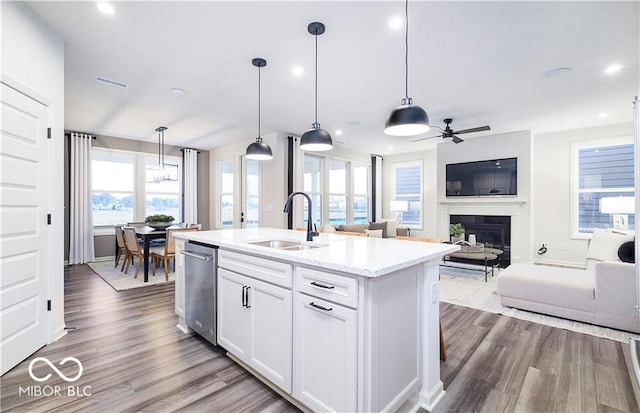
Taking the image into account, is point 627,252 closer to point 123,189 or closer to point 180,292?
point 180,292

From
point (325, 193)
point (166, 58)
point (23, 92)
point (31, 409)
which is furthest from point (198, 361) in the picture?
point (325, 193)

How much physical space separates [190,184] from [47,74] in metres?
5.15

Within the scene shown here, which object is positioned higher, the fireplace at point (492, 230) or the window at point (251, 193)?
the window at point (251, 193)

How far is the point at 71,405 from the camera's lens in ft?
5.93

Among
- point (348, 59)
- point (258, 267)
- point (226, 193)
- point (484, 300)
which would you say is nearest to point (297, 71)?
point (348, 59)

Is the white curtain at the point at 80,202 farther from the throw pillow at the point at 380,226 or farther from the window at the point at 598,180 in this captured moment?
the window at the point at 598,180

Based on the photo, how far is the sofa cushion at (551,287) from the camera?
308 centimetres

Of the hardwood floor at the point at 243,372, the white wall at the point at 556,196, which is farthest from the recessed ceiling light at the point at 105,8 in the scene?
the white wall at the point at 556,196

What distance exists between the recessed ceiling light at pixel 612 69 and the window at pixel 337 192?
5.08 meters

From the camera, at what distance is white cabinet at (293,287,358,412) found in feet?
4.84

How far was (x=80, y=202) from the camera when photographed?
6.04 meters

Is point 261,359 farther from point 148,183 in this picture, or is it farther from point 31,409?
point 148,183

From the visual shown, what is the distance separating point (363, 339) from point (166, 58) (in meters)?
3.29

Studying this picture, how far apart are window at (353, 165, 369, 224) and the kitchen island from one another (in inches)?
240
